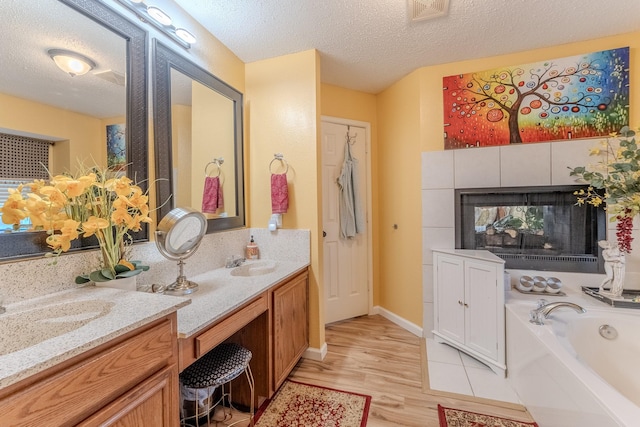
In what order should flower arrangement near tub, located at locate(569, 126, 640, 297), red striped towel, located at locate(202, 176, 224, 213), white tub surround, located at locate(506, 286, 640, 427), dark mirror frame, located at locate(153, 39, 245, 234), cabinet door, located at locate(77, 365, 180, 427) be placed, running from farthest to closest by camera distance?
red striped towel, located at locate(202, 176, 224, 213)
flower arrangement near tub, located at locate(569, 126, 640, 297)
dark mirror frame, located at locate(153, 39, 245, 234)
white tub surround, located at locate(506, 286, 640, 427)
cabinet door, located at locate(77, 365, 180, 427)

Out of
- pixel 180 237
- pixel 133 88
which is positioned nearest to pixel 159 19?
pixel 133 88

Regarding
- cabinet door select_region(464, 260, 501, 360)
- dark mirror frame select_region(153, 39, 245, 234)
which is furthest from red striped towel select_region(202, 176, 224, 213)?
cabinet door select_region(464, 260, 501, 360)

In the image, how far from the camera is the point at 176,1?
5.23 ft

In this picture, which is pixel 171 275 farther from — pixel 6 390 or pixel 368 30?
pixel 368 30

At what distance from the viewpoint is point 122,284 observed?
110 centimetres

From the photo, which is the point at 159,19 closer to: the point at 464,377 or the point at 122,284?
the point at 122,284

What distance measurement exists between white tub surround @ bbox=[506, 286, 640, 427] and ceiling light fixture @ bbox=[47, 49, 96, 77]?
2483mm

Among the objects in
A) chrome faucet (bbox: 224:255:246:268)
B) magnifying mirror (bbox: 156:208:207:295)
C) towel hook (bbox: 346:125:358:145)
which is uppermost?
towel hook (bbox: 346:125:358:145)

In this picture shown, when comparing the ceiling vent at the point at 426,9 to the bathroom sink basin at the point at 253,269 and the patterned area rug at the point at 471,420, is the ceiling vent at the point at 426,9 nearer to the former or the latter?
the bathroom sink basin at the point at 253,269

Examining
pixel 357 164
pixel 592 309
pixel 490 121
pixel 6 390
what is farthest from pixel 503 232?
pixel 6 390

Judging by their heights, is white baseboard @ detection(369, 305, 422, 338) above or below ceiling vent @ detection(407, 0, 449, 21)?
below

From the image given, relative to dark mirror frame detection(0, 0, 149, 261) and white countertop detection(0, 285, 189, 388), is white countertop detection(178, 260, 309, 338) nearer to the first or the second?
white countertop detection(0, 285, 189, 388)

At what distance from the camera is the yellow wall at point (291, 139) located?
2045 millimetres

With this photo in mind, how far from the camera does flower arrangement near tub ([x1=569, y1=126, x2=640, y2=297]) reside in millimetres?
1683
